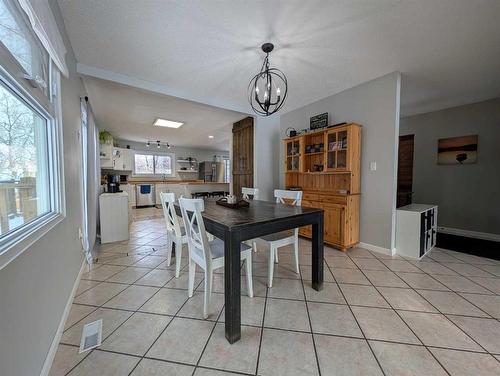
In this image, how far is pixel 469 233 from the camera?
373 cm

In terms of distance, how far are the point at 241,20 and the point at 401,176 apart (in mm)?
4663

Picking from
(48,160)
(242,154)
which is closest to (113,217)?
(48,160)

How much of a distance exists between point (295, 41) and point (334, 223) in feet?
7.78

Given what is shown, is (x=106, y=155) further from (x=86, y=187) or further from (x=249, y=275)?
(x=249, y=275)

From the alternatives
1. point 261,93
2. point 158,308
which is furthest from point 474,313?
point 261,93

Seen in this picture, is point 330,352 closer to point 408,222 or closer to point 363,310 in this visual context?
point 363,310

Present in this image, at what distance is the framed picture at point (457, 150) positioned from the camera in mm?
3666

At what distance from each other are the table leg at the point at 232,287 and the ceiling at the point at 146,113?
2.81 meters

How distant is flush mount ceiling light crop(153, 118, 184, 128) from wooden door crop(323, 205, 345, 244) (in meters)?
3.99

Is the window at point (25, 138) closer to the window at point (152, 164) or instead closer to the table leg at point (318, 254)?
the table leg at point (318, 254)

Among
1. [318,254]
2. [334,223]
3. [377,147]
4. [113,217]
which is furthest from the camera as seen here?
[113,217]

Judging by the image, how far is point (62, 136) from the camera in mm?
1691

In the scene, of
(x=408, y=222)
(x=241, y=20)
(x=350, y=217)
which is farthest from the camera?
(x=350, y=217)

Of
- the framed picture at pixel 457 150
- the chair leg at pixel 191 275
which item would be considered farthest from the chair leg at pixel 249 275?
the framed picture at pixel 457 150
